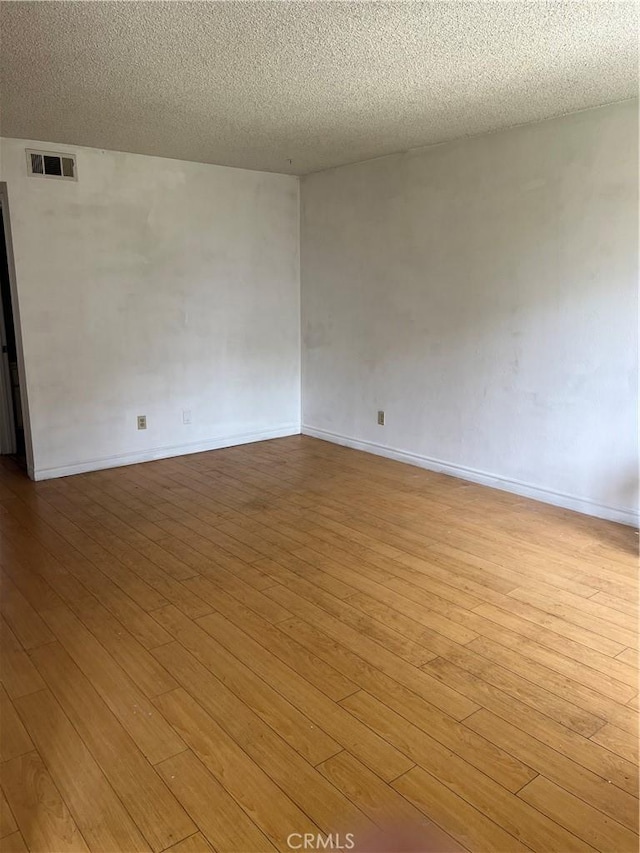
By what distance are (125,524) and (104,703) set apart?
1702 mm

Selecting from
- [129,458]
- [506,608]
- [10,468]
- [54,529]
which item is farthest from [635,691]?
[10,468]

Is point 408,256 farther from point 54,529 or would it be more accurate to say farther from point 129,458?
point 54,529

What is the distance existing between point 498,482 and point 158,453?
2715 mm

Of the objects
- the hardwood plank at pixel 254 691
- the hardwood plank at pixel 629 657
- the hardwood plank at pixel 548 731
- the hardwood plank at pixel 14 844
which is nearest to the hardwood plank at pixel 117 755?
the hardwood plank at pixel 14 844

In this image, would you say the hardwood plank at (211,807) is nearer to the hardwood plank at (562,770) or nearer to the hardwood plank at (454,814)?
the hardwood plank at (454,814)

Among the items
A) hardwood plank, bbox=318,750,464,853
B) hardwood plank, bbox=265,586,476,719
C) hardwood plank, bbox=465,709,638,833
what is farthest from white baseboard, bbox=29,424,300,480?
hardwood plank, bbox=465,709,638,833

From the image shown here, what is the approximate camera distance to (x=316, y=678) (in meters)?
2.25

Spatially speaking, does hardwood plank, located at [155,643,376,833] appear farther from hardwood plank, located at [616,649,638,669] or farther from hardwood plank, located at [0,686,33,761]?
hardwood plank, located at [616,649,638,669]

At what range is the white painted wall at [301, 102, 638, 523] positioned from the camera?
3562 millimetres

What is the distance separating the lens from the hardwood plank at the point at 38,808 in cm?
158

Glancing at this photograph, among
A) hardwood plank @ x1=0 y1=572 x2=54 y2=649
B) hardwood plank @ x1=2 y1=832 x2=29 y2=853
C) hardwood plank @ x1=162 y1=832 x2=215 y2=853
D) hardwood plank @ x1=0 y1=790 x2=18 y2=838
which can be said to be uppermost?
hardwood plank @ x1=0 y1=572 x2=54 y2=649

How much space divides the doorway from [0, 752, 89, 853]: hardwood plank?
11.5 ft

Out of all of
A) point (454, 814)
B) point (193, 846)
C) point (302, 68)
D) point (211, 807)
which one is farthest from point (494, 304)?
point (193, 846)

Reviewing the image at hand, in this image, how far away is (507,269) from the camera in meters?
4.06
